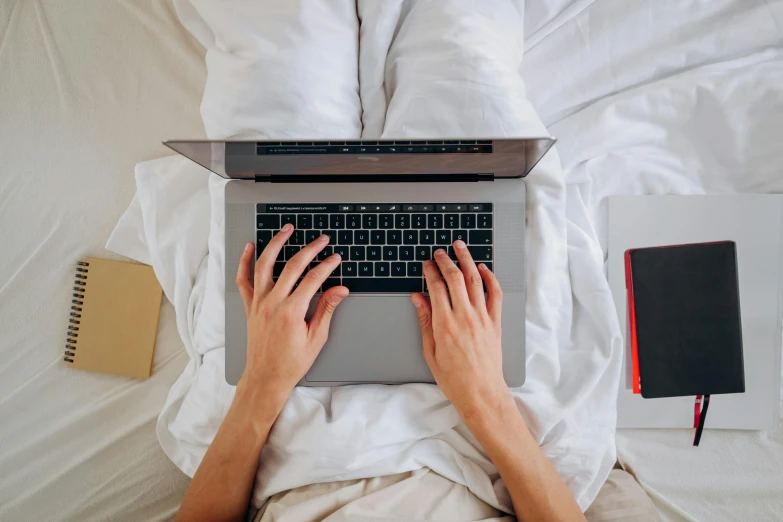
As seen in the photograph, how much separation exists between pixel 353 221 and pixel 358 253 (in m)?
0.05

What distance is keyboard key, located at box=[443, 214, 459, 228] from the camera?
718 mm

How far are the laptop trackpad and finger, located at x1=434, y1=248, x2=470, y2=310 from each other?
2.8 inches

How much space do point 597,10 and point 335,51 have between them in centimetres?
47

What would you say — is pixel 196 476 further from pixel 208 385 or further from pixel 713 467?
pixel 713 467

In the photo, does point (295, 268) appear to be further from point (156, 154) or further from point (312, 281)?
point (156, 154)

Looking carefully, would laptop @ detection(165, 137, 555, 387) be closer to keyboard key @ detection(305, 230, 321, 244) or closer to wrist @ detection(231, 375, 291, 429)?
keyboard key @ detection(305, 230, 321, 244)

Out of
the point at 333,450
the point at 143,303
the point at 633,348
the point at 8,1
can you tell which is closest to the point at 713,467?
the point at 633,348

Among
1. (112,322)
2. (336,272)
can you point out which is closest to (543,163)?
(336,272)

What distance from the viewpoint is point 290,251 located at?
2.40 feet

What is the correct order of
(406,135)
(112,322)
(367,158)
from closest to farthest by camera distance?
1. (367,158)
2. (406,135)
3. (112,322)

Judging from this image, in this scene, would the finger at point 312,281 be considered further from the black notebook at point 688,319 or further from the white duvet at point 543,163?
the black notebook at point 688,319

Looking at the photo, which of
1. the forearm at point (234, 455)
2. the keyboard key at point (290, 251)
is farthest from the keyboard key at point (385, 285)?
the forearm at point (234, 455)

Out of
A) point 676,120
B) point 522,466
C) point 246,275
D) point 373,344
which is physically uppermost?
point 676,120

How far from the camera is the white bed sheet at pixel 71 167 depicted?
0.90 metres
